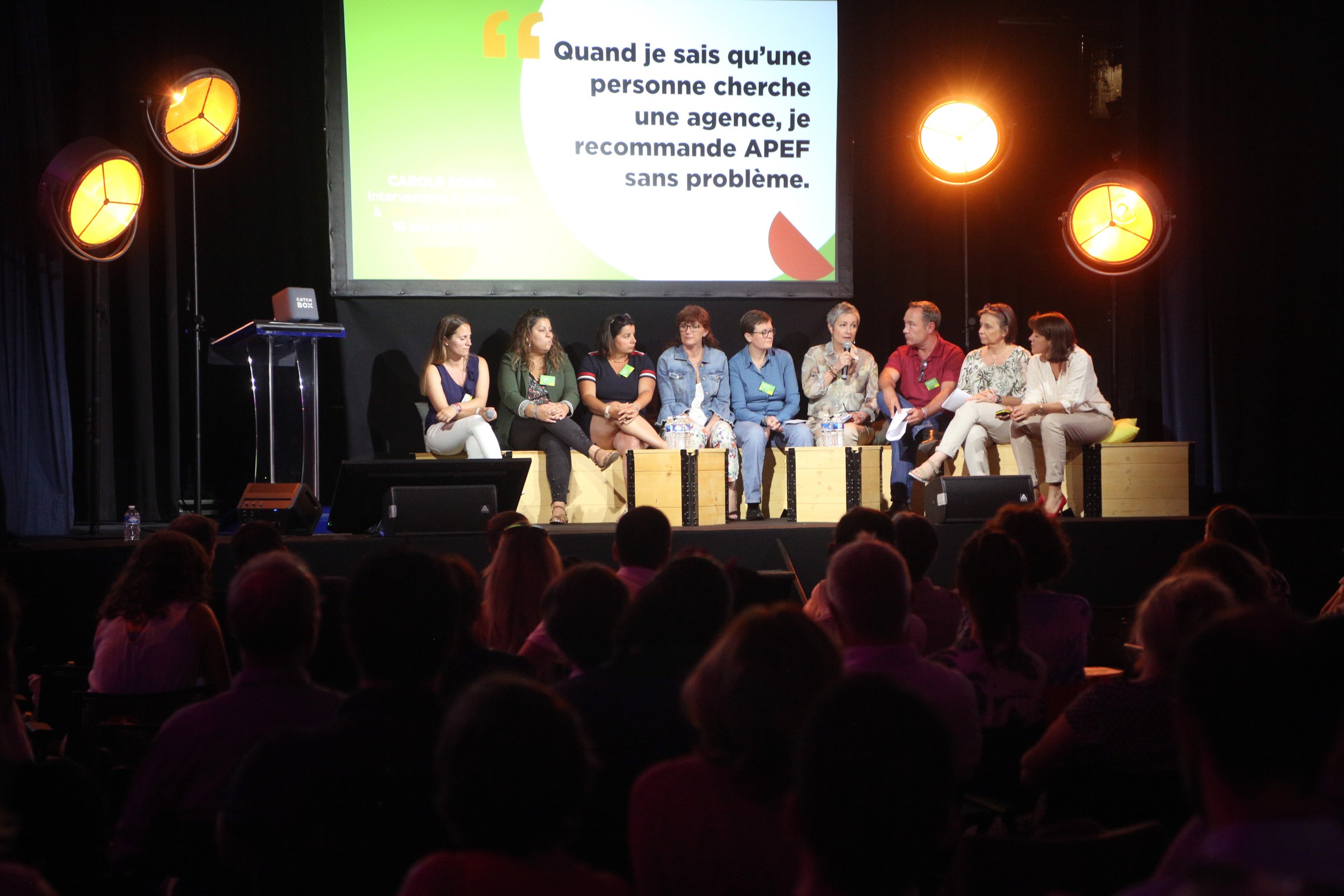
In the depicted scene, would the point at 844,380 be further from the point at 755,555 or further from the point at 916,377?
the point at 755,555

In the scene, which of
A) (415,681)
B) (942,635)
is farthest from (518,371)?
(415,681)

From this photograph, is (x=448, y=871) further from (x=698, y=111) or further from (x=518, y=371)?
(x=698, y=111)

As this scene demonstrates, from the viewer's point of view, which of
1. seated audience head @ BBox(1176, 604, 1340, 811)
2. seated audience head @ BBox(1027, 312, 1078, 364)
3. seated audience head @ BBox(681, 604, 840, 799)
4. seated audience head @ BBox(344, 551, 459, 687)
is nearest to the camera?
seated audience head @ BBox(1176, 604, 1340, 811)

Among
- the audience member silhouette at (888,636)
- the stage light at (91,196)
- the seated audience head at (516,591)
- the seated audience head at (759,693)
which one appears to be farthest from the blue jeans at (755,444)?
the seated audience head at (759,693)

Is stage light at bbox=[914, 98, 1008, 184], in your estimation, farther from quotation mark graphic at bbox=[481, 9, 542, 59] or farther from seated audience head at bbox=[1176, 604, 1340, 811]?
seated audience head at bbox=[1176, 604, 1340, 811]

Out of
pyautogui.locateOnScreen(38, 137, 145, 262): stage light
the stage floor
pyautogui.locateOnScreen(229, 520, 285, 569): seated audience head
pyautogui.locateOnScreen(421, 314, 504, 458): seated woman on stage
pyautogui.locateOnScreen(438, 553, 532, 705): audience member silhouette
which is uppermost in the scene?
pyautogui.locateOnScreen(38, 137, 145, 262): stage light

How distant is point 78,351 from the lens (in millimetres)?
5945

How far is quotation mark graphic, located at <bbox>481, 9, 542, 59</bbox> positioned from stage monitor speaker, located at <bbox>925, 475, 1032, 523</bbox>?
346 cm

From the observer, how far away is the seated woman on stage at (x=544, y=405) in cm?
595

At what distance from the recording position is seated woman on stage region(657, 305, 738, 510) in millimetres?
6254

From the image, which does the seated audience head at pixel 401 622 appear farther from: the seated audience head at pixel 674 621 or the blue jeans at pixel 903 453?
the blue jeans at pixel 903 453

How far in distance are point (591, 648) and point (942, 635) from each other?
50.9 inches

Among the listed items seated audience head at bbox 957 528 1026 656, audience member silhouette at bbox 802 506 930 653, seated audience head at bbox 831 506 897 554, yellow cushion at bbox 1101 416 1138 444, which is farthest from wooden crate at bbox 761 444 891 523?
seated audience head at bbox 957 528 1026 656

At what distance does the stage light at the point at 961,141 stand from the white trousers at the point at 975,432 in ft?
4.98
